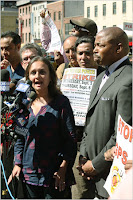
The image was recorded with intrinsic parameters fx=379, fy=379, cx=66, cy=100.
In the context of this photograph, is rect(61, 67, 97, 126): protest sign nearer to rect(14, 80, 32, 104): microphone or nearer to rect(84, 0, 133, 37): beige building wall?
rect(14, 80, 32, 104): microphone

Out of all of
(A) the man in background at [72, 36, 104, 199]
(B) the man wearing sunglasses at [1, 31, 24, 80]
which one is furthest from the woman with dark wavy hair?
(B) the man wearing sunglasses at [1, 31, 24, 80]

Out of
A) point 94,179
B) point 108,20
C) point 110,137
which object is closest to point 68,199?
point 94,179

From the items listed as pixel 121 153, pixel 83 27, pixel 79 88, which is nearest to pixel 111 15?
pixel 83 27

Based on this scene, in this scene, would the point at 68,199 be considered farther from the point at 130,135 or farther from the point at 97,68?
the point at 97,68

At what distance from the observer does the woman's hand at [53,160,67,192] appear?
138 inches

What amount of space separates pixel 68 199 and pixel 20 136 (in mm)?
762

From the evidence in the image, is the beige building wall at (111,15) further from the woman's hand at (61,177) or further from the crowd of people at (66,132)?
the woman's hand at (61,177)

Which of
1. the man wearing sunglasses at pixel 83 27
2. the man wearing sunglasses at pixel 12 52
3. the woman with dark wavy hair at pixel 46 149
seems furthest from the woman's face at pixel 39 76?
the man wearing sunglasses at pixel 83 27

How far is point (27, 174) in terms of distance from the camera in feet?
11.7

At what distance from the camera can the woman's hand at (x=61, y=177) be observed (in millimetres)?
3518

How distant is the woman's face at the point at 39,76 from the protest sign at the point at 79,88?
482mm

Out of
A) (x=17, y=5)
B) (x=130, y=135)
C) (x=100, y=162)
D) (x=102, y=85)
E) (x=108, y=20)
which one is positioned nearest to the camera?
(x=130, y=135)

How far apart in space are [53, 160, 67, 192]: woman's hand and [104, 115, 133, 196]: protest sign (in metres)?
0.56

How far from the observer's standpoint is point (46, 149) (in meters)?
3.53
